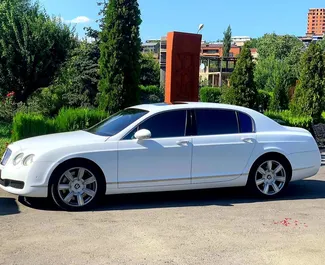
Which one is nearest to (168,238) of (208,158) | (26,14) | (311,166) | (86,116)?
(208,158)

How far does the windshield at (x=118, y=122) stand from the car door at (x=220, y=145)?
91 centimetres

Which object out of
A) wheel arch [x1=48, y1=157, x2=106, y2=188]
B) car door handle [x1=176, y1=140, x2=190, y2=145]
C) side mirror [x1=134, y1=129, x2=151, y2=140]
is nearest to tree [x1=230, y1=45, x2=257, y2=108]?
car door handle [x1=176, y1=140, x2=190, y2=145]

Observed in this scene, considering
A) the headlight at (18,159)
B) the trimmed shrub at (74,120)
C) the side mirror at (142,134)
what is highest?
the side mirror at (142,134)

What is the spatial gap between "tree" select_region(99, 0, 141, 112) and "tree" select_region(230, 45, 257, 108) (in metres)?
3.27

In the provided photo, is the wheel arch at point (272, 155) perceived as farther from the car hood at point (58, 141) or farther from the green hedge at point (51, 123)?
the green hedge at point (51, 123)

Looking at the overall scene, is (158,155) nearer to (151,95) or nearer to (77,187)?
(77,187)

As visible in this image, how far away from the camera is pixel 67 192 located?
6039mm

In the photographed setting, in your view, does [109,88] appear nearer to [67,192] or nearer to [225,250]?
[67,192]

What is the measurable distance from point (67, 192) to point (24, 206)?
688 millimetres

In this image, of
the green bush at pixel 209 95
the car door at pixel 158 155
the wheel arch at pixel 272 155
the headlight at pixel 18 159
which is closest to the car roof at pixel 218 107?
the car door at pixel 158 155

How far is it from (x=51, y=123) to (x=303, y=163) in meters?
5.46

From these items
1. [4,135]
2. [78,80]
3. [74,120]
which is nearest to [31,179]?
[74,120]

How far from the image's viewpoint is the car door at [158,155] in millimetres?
6234

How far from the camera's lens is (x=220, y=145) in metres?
6.71
